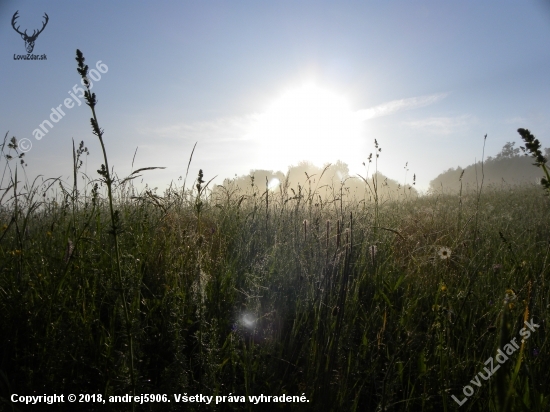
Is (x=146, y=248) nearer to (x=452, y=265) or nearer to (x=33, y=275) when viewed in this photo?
(x=33, y=275)

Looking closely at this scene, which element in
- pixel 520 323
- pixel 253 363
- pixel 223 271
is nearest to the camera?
pixel 253 363

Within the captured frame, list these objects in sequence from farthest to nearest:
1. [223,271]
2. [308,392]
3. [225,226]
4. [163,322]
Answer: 1. [225,226]
2. [223,271]
3. [163,322]
4. [308,392]

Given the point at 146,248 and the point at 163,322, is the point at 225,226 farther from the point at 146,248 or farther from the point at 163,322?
the point at 163,322

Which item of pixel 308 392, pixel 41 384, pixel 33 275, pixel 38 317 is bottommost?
pixel 308 392

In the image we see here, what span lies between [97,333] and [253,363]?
84 centimetres

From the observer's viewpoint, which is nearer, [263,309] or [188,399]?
[188,399]

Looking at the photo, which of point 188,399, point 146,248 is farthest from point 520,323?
point 146,248

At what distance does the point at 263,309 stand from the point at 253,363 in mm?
465

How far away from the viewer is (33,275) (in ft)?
6.83

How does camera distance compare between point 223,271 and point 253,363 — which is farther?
point 223,271

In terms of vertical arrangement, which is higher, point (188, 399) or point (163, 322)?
point (163, 322)

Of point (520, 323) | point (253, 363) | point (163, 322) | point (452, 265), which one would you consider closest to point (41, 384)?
point (163, 322)

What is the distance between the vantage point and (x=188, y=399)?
4.32 ft

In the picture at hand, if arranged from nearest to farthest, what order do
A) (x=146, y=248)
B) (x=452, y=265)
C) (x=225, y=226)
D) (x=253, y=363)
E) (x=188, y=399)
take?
(x=188, y=399) < (x=253, y=363) < (x=146, y=248) < (x=452, y=265) < (x=225, y=226)
